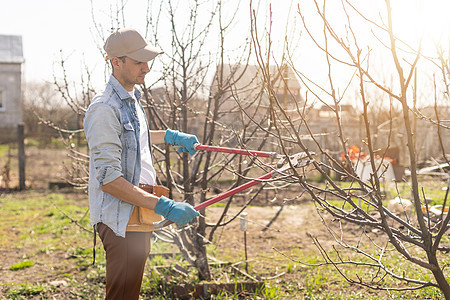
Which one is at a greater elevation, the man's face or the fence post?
the man's face

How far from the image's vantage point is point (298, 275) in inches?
182

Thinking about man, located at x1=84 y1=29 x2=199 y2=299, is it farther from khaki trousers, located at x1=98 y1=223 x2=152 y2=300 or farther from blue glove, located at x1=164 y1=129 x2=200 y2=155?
blue glove, located at x1=164 y1=129 x2=200 y2=155

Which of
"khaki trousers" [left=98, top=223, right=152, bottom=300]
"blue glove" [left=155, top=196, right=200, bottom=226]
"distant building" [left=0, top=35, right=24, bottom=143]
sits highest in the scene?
"distant building" [left=0, top=35, right=24, bottom=143]

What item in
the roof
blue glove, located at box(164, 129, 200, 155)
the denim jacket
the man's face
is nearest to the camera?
the denim jacket

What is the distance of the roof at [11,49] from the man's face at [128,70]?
96.8ft

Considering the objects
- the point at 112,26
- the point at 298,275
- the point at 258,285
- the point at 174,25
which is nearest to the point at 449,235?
the point at 298,275

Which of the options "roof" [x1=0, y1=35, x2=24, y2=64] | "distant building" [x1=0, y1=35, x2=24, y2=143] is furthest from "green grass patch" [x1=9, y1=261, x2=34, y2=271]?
"roof" [x1=0, y1=35, x2=24, y2=64]

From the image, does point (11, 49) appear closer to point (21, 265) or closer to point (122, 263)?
point (21, 265)

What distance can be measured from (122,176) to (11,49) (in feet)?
105

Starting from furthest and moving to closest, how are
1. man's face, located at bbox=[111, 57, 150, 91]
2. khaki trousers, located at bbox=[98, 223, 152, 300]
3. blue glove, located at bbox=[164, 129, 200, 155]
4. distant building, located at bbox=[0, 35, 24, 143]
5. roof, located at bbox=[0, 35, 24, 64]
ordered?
roof, located at bbox=[0, 35, 24, 64] → distant building, located at bbox=[0, 35, 24, 143] → blue glove, located at bbox=[164, 129, 200, 155] → man's face, located at bbox=[111, 57, 150, 91] → khaki trousers, located at bbox=[98, 223, 152, 300]

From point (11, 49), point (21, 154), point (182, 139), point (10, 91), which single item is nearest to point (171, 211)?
point (182, 139)

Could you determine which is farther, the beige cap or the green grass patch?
the green grass patch

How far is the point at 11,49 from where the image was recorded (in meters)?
31.1

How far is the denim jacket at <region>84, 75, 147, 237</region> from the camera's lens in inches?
103
